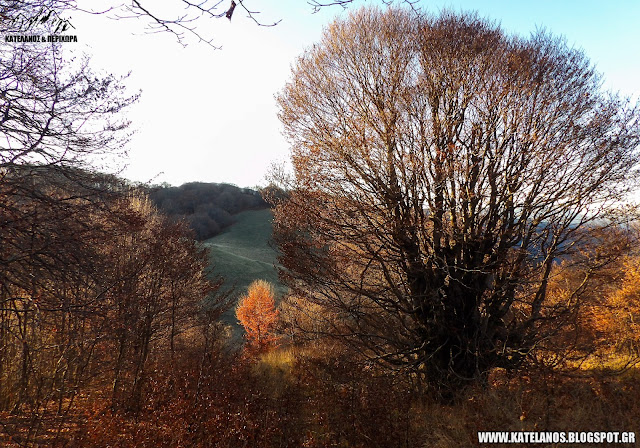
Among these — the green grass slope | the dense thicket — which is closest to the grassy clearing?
the green grass slope

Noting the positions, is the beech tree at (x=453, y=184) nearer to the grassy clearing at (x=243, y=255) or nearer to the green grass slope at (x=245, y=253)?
the grassy clearing at (x=243, y=255)

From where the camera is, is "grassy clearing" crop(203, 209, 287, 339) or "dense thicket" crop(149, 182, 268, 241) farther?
"dense thicket" crop(149, 182, 268, 241)

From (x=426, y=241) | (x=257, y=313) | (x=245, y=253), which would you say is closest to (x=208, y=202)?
(x=245, y=253)

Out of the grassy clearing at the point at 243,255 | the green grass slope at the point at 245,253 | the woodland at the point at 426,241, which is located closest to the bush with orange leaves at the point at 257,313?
the grassy clearing at the point at 243,255

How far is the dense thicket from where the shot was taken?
268ft

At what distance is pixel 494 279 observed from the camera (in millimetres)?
7664

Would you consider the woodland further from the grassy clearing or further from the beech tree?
the grassy clearing

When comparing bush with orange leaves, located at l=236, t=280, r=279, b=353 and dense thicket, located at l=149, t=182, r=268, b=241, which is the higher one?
dense thicket, located at l=149, t=182, r=268, b=241

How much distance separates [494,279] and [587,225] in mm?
2283

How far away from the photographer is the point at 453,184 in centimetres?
716

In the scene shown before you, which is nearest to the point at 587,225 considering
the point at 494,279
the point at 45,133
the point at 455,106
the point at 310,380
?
the point at 494,279

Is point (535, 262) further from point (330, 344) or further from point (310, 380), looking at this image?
point (330, 344)

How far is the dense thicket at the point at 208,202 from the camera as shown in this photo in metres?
81.8

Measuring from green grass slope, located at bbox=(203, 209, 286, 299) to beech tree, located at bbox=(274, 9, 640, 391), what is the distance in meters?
15.9
